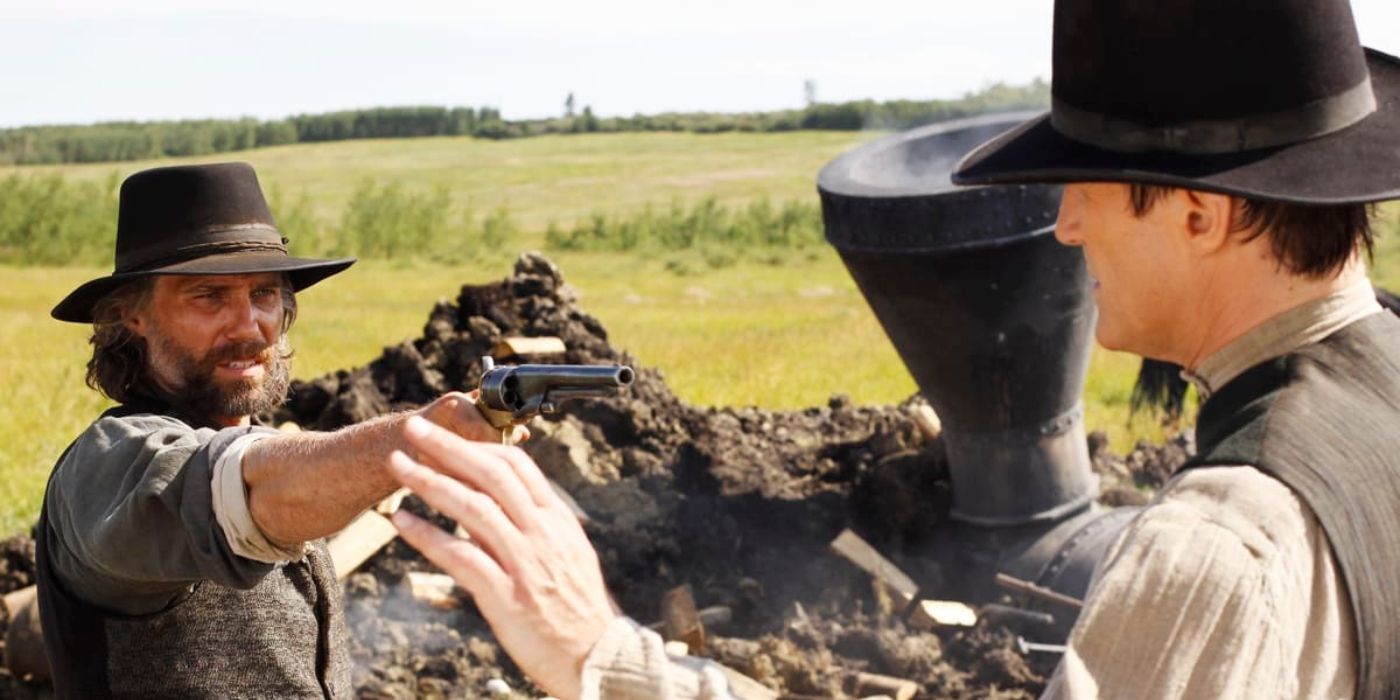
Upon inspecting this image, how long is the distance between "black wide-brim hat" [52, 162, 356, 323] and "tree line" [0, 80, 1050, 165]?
44.7 meters

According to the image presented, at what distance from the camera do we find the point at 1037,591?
6.92 m

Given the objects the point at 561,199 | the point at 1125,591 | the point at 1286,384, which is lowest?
the point at 561,199

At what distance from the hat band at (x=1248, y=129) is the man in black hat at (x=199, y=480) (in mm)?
1252

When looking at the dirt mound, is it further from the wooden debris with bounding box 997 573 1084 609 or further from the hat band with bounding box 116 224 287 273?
the hat band with bounding box 116 224 287 273

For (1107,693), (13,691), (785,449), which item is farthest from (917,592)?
(1107,693)

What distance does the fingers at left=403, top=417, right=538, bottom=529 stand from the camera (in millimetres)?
1933

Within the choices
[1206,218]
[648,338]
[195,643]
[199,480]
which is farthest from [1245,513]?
[648,338]

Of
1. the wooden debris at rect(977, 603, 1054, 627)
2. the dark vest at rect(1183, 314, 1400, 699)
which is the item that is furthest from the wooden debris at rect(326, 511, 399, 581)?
the dark vest at rect(1183, 314, 1400, 699)

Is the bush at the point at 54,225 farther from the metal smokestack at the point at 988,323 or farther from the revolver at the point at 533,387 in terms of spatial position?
the revolver at the point at 533,387

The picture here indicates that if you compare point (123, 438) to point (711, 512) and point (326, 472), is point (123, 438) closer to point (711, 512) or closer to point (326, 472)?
point (326, 472)

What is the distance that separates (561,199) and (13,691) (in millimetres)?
47862

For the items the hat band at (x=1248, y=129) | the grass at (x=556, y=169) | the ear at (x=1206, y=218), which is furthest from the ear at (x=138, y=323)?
the grass at (x=556, y=169)

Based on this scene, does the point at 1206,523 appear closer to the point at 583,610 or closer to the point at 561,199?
the point at 583,610

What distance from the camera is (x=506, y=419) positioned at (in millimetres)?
2787
